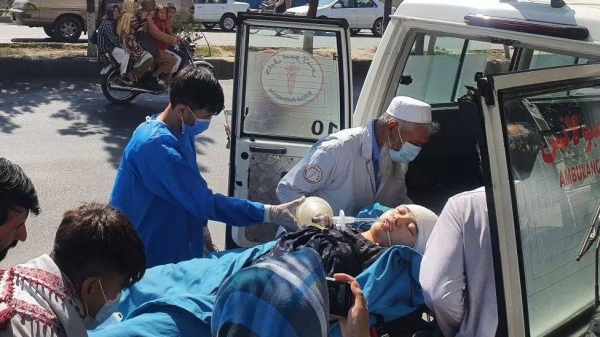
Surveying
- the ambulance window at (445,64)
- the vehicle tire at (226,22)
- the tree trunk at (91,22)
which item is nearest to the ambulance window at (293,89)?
the ambulance window at (445,64)

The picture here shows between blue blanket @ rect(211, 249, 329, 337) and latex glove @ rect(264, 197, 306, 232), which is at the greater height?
blue blanket @ rect(211, 249, 329, 337)

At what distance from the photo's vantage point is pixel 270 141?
14.5 ft

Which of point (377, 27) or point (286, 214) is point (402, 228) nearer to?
point (286, 214)

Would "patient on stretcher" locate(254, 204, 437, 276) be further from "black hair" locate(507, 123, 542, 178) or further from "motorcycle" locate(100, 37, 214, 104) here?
"motorcycle" locate(100, 37, 214, 104)

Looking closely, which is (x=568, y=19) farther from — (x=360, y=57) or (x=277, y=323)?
(x=360, y=57)

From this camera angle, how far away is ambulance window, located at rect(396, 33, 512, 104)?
167 inches

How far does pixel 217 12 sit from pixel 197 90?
19.8 m

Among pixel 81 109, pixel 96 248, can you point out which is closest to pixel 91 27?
pixel 81 109

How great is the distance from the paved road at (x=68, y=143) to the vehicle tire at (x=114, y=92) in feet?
0.40

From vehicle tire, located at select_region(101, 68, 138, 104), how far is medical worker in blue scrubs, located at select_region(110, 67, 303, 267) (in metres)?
7.65

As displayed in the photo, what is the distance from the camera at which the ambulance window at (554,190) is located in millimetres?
2174

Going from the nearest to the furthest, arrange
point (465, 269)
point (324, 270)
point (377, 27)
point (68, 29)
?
point (465, 269), point (324, 270), point (68, 29), point (377, 27)

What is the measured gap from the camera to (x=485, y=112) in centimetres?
201

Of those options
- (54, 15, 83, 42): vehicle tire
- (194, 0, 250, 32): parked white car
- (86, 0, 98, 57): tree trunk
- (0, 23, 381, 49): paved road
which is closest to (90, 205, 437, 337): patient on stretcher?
(86, 0, 98, 57): tree trunk
